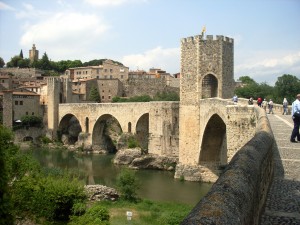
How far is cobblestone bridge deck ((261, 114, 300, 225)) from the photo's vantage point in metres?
5.73

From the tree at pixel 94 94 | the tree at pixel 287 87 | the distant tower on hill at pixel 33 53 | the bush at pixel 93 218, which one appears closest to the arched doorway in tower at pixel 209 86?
the bush at pixel 93 218

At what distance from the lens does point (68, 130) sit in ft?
160

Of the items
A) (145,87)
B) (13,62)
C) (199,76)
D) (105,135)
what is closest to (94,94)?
(145,87)

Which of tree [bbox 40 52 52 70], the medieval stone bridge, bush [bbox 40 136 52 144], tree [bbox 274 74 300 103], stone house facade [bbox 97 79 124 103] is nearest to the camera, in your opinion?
the medieval stone bridge

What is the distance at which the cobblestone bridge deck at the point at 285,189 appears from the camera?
5.73m

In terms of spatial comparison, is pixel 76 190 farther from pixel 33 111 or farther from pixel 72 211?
pixel 33 111

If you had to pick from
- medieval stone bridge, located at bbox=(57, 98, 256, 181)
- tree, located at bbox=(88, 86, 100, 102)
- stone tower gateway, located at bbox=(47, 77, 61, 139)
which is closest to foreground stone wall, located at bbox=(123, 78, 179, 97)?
tree, located at bbox=(88, 86, 100, 102)

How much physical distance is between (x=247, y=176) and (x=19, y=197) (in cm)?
1290

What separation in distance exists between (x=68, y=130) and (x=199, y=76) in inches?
1122

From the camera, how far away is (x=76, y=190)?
59.9 ft

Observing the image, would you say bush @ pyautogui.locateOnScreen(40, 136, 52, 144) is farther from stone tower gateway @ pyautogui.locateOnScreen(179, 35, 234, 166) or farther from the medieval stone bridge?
stone tower gateway @ pyautogui.locateOnScreen(179, 35, 234, 166)

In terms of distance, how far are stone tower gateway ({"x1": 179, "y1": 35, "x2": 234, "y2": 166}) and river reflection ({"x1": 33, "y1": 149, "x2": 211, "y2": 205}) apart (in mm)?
2483

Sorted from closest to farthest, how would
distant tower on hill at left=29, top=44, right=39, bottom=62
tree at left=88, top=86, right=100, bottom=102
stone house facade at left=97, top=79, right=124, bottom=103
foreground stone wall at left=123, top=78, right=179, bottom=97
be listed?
tree at left=88, top=86, right=100, bottom=102 < stone house facade at left=97, top=79, right=124, bottom=103 < foreground stone wall at left=123, top=78, right=179, bottom=97 < distant tower on hill at left=29, top=44, right=39, bottom=62

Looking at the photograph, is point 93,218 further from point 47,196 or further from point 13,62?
point 13,62
